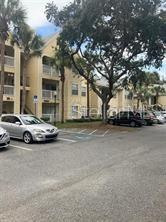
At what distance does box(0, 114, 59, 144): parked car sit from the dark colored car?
1657 cm

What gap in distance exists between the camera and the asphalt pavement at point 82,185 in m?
5.97

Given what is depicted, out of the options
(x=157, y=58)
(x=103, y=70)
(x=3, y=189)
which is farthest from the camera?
(x=103, y=70)

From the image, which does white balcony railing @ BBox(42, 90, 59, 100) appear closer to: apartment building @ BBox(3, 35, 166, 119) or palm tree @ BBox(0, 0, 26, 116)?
apartment building @ BBox(3, 35, 166, 119)

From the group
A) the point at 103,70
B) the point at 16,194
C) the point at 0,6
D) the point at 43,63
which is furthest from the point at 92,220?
the point at 43,63

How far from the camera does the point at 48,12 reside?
89.2 feet

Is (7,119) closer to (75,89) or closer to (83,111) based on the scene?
(75,89)

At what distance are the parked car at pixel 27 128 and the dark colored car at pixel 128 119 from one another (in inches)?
652

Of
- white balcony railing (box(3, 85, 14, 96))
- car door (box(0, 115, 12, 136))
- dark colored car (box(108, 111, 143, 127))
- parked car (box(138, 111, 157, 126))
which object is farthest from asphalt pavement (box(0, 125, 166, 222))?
parked car (box(138, 111, 157, 126))

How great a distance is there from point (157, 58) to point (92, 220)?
79.1ft

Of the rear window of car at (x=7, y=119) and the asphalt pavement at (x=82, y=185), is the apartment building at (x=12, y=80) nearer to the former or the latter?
the rear window of car at (x=7, y=119)

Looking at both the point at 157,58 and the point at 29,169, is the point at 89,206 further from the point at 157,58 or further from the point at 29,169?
the point at 157,58

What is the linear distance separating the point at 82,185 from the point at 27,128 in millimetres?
Answer: 9476

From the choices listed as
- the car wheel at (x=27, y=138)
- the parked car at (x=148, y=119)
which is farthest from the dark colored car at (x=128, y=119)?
the car wheel at (x=27, y=138)

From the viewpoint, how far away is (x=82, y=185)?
8227 mm
